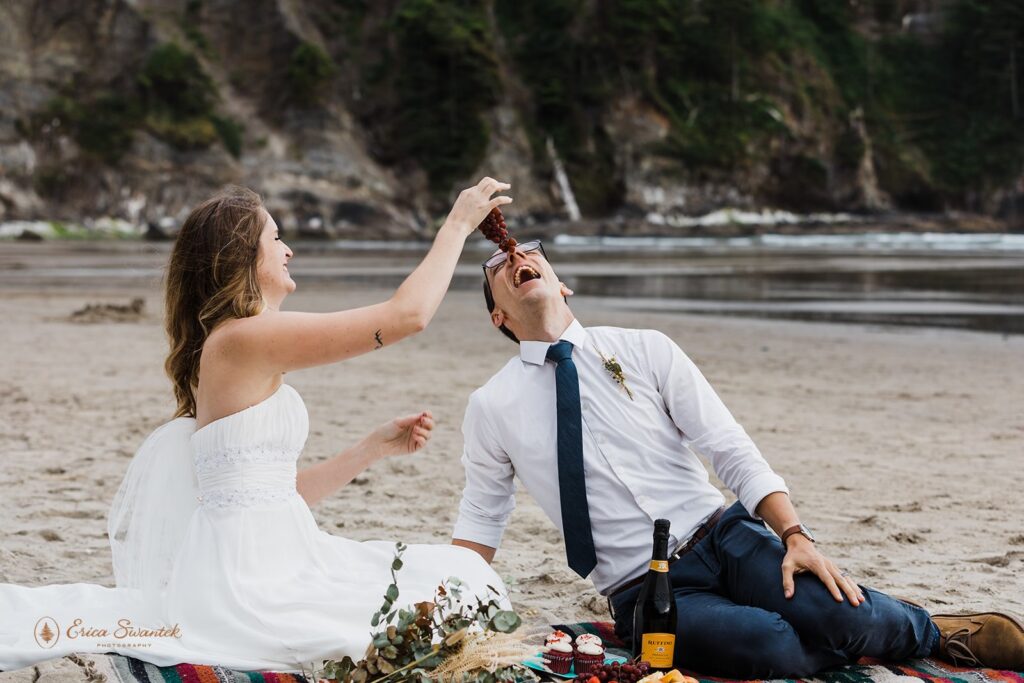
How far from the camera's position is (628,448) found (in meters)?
3.82

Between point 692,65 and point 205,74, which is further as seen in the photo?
point 692,65

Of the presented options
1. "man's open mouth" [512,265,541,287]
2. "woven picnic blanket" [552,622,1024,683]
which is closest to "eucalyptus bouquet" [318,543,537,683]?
"woven picnic blanket" [552,622,1024,683]

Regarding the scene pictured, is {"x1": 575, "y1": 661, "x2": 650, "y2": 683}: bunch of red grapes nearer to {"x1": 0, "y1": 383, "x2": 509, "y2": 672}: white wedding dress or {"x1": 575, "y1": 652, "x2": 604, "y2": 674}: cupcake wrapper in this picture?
{"x1": 575, "y1": 652, "x2": 604, "y2": 674}: cupcake wrapper

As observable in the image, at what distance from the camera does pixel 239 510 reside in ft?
11.4

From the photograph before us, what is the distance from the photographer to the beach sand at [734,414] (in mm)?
5301

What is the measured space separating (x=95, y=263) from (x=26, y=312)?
16792 millimetres

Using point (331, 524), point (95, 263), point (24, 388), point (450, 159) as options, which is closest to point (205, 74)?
point (450, 159)

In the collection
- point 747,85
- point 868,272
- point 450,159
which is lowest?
point 868,272

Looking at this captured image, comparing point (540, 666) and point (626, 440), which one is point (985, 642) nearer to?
point (626, 440)

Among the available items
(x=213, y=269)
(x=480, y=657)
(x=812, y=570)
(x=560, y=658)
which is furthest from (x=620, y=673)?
(x=213, y=269)

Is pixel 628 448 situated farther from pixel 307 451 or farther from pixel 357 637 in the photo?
pixel 307 451

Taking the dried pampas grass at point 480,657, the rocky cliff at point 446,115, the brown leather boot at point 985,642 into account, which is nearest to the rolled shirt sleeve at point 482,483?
the dried pampas grass at point 480,657

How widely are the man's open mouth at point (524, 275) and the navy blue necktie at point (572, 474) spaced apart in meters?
0.33

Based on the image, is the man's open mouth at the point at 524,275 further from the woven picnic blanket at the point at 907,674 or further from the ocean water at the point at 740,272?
the ocean water at the point at 740,272
